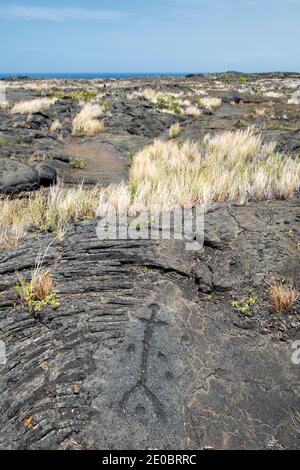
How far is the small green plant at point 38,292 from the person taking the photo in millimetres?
4390

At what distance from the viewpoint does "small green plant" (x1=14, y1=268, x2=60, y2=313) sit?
14.4 feet

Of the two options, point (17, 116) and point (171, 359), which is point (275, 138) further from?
point (171, 359)

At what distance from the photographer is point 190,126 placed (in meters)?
19.4

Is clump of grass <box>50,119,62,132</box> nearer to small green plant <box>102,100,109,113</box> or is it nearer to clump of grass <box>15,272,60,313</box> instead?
small green plant <box>102,100,109,113</box>

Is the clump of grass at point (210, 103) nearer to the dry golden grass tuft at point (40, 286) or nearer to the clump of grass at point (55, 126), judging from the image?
the clump of grass at point (55, 126)

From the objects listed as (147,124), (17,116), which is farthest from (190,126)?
(17,116)

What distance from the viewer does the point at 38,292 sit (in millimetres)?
4516

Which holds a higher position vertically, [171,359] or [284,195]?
[284,195]

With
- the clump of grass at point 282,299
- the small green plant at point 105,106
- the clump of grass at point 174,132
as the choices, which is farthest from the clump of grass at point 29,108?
the clump of grass at point 282,299

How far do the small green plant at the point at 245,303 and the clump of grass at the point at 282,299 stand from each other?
0.67 feet

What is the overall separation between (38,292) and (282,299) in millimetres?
2745

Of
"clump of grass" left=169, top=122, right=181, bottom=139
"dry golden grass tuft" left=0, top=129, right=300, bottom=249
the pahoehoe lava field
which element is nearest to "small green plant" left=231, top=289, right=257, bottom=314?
the pahoehoe lava field

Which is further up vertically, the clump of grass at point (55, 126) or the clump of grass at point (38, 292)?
the clump of grass at point (55, 126)
